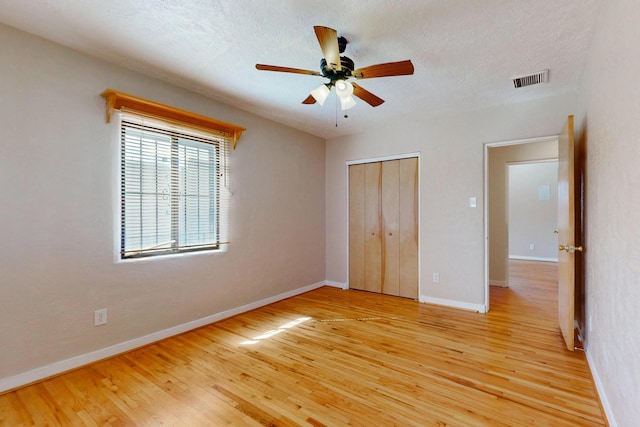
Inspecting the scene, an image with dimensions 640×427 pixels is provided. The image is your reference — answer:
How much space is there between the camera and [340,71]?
82.4 inches

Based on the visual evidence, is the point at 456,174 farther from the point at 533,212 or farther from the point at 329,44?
the point at 533,212

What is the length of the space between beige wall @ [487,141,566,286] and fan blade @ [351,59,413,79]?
3.79 m

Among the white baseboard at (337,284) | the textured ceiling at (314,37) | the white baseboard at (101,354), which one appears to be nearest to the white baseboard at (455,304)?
the white baseboard at (337,284)

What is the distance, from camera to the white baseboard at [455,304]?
3.54 metres

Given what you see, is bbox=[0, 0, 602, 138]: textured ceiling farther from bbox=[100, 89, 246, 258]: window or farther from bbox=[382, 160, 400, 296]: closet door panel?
bbox=[382, 160, 400, 296]: closet door panel

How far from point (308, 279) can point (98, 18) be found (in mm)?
3771

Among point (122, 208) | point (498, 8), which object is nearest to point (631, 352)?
point (498, 8)

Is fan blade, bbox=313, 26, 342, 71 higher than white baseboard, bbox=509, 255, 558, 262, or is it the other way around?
fan blade, bbox=313, 26, 342, 71

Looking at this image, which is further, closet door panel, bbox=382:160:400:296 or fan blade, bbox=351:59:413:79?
closet door panel, bbox=382:160:400:296

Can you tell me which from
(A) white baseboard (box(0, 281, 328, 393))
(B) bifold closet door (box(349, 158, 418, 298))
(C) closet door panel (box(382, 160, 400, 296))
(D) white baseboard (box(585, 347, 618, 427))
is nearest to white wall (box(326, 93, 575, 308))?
(B) bifold closet door (box(349, 158, 418, 298))

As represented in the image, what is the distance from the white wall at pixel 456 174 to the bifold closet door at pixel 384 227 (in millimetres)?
165

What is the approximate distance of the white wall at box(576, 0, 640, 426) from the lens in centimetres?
125

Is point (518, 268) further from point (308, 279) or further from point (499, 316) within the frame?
point (308, 279)

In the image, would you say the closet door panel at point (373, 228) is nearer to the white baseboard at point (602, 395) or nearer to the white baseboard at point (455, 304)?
the white baseboard at point (455, 304)
